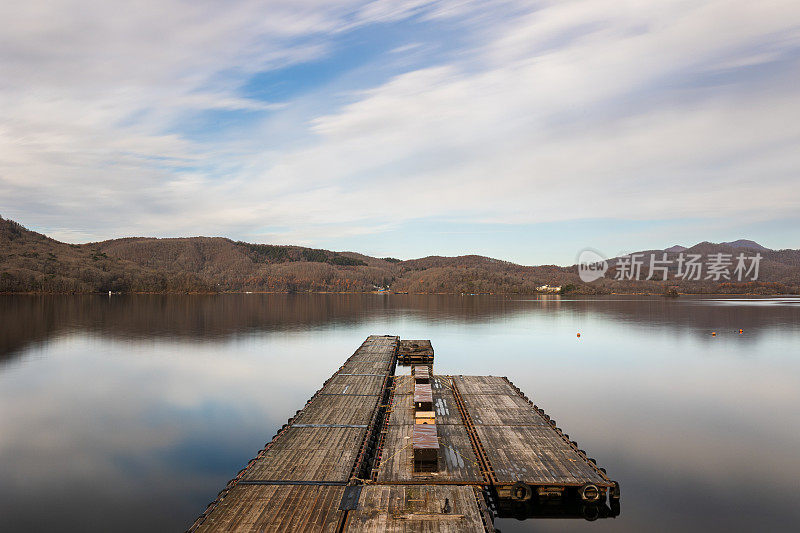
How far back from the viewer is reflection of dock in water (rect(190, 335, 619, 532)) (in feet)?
68.7

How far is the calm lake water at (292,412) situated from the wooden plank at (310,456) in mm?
4577

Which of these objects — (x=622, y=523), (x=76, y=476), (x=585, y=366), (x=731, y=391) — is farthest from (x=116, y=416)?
(x=731, y=391)

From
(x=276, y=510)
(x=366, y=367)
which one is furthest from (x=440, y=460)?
(x=366, y=367)

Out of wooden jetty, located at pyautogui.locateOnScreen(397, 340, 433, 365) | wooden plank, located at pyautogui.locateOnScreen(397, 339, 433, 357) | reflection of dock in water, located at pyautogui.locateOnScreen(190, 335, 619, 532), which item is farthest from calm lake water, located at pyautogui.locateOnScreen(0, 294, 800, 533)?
wooden plank, located at pyautogui.locateOnScreen(397, 339, 433, 357)

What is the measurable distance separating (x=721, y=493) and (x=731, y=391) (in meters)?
36.1

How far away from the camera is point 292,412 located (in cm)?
4697

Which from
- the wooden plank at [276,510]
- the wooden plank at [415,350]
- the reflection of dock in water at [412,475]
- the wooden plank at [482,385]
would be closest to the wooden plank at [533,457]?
the reflection of dock in water at [412,475]

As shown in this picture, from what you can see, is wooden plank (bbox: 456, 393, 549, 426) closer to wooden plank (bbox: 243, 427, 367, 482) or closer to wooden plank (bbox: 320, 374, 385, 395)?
wooden plank (bbox: 320, 374, 385, 395)

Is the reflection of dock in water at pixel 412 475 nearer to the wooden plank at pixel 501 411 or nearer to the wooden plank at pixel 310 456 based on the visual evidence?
the wooden plank at pixel 310 456

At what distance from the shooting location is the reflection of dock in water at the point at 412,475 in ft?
68.7

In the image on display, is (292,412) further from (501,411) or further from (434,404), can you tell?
(501,411)

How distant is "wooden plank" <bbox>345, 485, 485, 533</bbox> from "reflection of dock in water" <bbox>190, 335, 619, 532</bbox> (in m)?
0.05

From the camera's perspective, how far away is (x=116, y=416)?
45312mm

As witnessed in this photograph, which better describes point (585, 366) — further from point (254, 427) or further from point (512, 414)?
point (254, 427)
